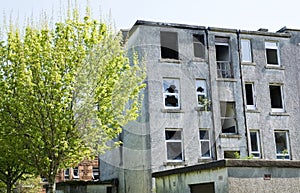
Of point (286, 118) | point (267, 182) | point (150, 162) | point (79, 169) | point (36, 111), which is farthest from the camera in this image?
point (79, 169)

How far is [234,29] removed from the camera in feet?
94.7

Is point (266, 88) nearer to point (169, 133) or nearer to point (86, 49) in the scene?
point (169, 133)

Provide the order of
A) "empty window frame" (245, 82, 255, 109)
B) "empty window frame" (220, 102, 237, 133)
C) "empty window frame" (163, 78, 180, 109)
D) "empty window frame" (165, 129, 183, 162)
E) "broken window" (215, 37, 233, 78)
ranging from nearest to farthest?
1. "empty window frame" (165, 129, 183, 162)
2. "empty window frame" (163, 78, 180, 109)
3. "empty window frame" (220, 102, 237, 133)
4. "broken window" (215, 37, 233, 78)
5. "empty window frame" (245, 82, 255, 109)

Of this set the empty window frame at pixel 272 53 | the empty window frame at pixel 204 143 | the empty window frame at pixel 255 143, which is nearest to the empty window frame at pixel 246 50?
the empty window frame at pixel 272 53

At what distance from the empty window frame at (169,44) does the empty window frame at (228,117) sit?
421cm

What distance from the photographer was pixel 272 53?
98.5ft

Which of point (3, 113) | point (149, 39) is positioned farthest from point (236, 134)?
point (3, 113)

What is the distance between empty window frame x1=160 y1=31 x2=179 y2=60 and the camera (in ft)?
89.4

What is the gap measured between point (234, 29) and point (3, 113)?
55.4 feet

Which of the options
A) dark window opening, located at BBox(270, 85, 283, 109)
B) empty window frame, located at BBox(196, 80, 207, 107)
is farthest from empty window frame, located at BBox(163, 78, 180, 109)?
dark window opening, located at BBox(270, 85, 283, 109)

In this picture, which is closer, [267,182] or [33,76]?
[267,182]

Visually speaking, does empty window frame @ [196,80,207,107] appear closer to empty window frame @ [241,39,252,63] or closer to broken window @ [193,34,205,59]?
broken window @ [193,34,205,59]

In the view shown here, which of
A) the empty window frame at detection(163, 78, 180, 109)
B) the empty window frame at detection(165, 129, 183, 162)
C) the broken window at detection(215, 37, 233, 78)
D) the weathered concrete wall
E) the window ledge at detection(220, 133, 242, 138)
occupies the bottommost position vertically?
the weathered concrete wall

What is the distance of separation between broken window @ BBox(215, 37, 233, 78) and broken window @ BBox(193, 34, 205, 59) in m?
1.06
